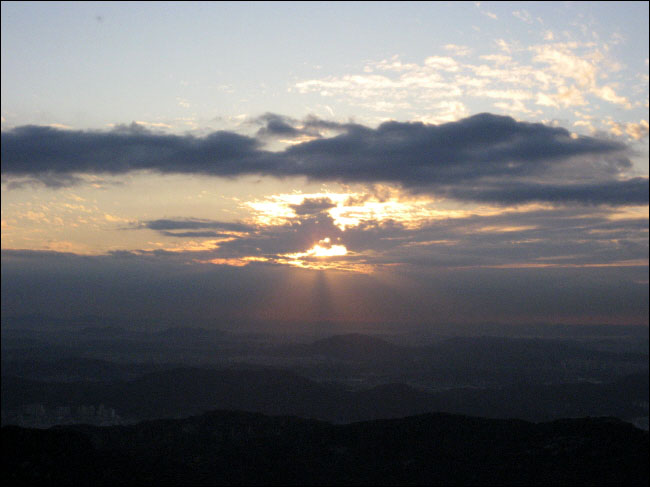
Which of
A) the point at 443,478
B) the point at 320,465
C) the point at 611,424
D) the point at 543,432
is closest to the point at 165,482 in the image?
the point at 320,465

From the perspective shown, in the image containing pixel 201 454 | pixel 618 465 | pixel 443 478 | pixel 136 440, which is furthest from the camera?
pixel 136 440

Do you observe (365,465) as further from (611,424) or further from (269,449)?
(611,424)

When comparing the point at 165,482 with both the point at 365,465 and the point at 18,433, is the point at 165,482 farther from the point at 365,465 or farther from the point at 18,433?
the point at 365,465

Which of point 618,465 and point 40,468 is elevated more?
point 40,468

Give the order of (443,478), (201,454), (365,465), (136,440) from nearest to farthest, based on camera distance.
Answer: (443,478) → (365,465) → (201,454) → (136,440)

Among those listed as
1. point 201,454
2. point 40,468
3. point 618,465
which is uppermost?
point 40,468

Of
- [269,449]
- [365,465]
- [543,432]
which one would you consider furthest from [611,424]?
[269,449]

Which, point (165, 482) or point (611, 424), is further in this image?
point (611, 424)
